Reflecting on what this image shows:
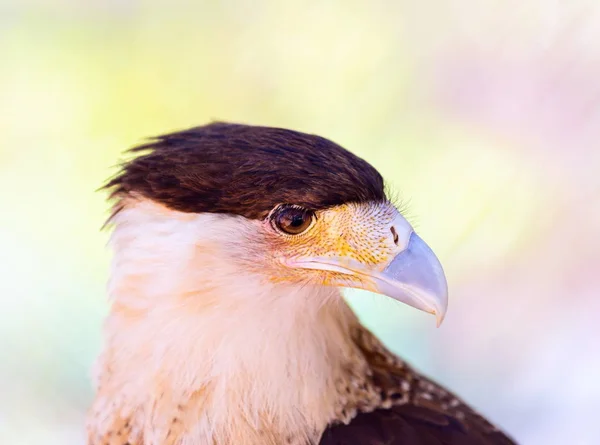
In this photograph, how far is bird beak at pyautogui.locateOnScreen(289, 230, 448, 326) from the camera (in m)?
1.00

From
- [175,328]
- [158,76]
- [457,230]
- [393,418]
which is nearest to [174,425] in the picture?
[175,328]

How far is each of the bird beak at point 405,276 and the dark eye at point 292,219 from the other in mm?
53

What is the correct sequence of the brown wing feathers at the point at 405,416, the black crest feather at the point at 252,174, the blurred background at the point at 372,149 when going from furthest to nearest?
the blurred background at the point at 372,149
the brown wing feathers at the point at 405,416
the black crest feather at the point at 252,174

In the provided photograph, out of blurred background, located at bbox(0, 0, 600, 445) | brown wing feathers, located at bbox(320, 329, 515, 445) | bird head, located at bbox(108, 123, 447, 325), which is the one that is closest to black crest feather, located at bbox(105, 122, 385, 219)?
bird head, located at bbox(108, 123, 447, 325)

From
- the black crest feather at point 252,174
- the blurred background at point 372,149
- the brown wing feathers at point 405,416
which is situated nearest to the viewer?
the black crest feather at point 252,174

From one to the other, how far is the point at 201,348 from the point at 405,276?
35 centimetres

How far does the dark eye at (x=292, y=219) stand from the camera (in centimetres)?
101

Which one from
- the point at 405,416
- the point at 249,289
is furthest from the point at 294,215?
the point at 405,416

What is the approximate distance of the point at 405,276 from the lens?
101 centimetres

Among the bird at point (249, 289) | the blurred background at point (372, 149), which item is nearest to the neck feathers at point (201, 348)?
the bird at point (249, 289)

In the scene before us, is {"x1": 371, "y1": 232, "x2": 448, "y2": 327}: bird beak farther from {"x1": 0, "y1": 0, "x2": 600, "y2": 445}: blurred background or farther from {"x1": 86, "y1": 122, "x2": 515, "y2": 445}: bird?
{"x1": 0, "y1": 0, "x2": 600, "y2": 445}: blurred background

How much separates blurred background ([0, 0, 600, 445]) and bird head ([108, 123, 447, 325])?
1.09 metres

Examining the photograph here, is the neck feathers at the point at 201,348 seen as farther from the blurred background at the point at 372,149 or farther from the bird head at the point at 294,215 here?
the blurred background at the point at 372,149

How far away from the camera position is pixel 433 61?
2.11 meters
